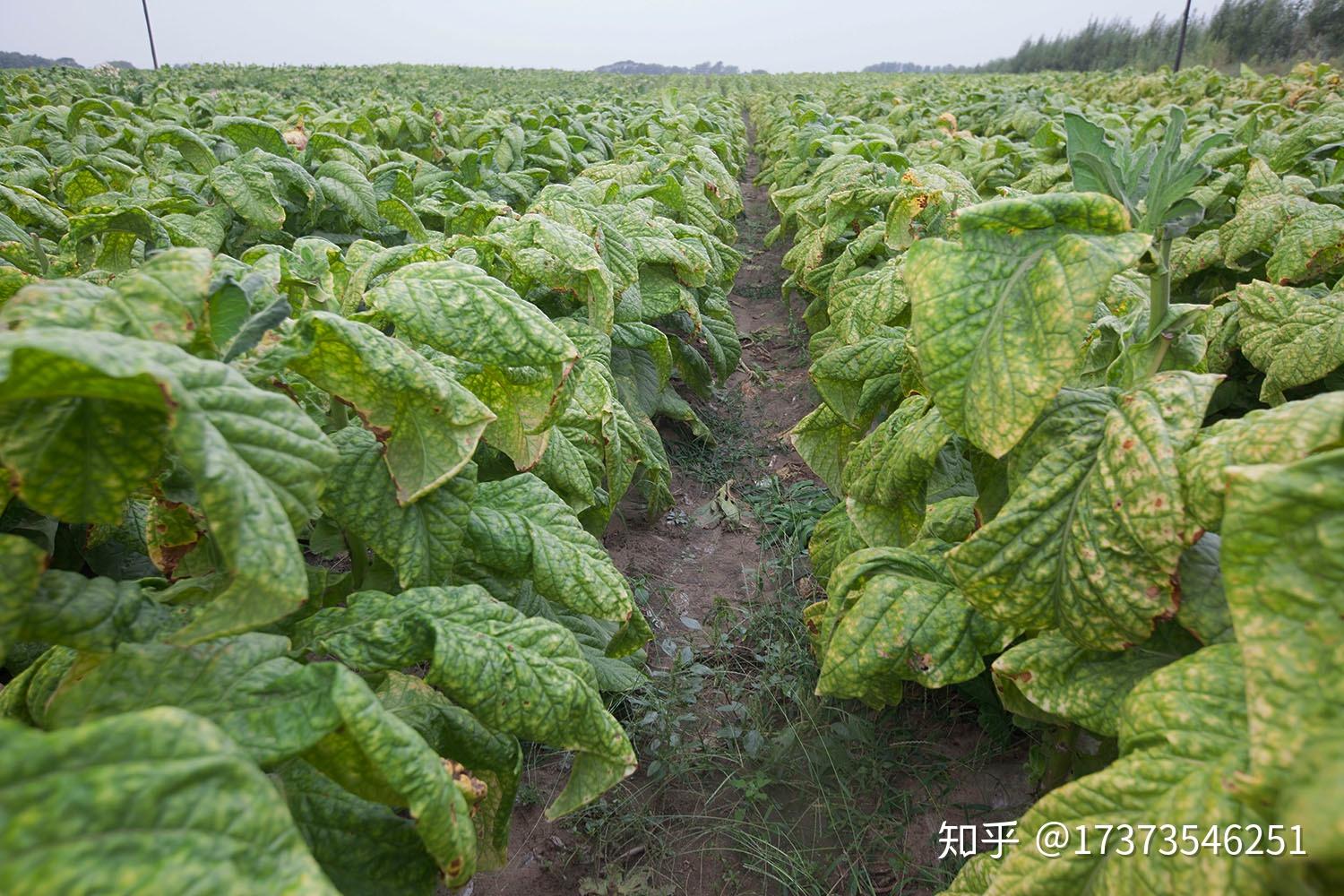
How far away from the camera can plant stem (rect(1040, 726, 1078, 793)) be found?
189 centimetres

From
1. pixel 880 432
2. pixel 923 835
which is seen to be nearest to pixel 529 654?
pixel 880 432

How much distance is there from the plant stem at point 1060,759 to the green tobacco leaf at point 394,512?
1444mm

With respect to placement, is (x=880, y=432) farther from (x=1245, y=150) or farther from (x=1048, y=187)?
(x=1245, y=150)

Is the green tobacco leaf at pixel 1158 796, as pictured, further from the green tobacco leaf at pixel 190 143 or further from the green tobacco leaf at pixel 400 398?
the green tobacco leaf at pixel 190 143

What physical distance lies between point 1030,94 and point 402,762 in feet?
44.1

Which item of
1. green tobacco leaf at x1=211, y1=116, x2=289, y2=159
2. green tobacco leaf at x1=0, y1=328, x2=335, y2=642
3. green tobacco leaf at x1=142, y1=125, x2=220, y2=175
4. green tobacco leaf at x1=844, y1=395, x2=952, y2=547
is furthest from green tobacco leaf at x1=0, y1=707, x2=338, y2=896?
green tobacco leaf at x1=211, y1=116, x2=289, y2=159

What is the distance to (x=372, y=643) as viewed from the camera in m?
1.34

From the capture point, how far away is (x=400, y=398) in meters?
1.45

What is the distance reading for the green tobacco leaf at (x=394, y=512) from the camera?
1.51 meters

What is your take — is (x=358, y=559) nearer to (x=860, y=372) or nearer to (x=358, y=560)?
(x=358, y=560)

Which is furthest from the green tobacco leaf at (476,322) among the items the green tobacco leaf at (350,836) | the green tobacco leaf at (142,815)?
the green tobacco leaf at (142,815)

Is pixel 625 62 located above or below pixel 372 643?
above

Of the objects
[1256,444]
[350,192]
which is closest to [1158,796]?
[1256,444]

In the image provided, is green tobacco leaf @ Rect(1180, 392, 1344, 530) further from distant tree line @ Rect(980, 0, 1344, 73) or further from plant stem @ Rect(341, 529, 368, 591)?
distant tree line @ Rect(980, 0, 1344, 73)
